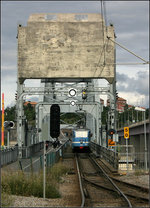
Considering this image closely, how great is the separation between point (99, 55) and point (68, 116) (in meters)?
149

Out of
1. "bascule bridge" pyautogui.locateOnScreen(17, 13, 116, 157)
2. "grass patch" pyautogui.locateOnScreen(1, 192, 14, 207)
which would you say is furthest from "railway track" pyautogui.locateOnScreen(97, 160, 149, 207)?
"bascule bridge" pyautogui.locateOnScreen(17, 13, 116, 157)

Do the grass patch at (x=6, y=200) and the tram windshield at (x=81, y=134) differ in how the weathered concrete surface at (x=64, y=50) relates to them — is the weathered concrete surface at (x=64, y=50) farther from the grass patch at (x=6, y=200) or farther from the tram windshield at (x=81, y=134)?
the grass patch at (x=6, y=200)

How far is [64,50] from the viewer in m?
44.6

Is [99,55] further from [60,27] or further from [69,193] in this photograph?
[69,193]

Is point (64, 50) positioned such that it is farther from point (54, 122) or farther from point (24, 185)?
point (24, 185)

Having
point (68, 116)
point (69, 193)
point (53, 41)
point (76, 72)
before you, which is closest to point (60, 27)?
point (53, 41)

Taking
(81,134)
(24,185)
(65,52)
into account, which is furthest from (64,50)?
(24,185)

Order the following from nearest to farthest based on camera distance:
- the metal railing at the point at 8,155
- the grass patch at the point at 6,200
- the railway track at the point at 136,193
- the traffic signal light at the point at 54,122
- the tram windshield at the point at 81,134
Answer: the grass patch at the point at 6,200
the railway track at the point at 136,193
the traffic signal light at the point at 54,122
the metal railing at the point at 8,155
the tram windshield at the point at 81,134

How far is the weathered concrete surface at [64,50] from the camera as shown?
1741 inches

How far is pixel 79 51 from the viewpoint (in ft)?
146

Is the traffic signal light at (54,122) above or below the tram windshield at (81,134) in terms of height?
above

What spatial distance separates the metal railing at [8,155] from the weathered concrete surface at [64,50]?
9.80 metres

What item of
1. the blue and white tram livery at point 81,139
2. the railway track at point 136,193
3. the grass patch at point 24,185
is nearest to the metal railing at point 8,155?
the railway track at point 136,193

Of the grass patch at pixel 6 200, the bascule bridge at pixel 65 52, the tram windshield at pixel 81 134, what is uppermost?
the bascule bridge at pixel 65 52
